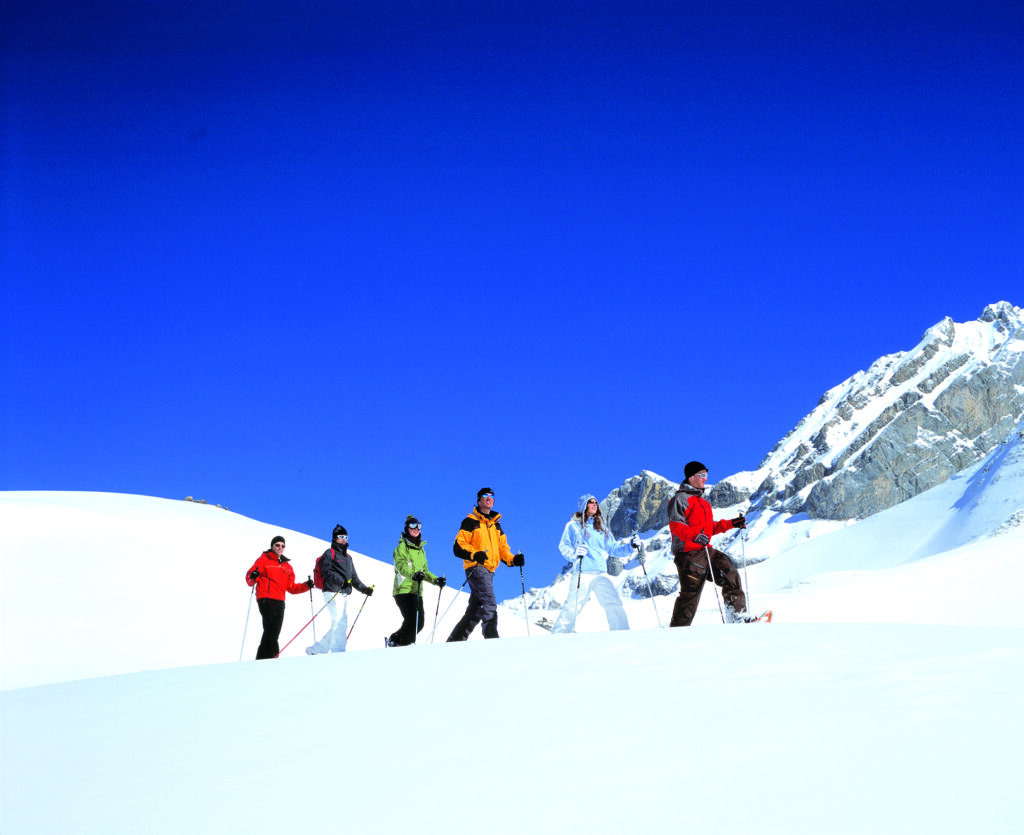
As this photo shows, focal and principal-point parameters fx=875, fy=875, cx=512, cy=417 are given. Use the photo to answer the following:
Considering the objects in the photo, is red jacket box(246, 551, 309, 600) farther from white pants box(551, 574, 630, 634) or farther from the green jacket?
white pants box(551, 574, 630, 634)

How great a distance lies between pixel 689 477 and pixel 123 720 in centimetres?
570

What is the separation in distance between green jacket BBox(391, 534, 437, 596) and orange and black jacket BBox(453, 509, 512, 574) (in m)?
1.17

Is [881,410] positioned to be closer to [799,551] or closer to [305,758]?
[799,551]

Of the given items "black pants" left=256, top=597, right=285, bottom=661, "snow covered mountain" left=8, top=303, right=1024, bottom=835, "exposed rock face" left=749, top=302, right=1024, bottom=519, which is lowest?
"snow covered mountain" left=8, top=303, right=1024, bottom=835

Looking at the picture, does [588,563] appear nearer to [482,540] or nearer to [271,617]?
[482,540]

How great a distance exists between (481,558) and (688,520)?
232 centimetres

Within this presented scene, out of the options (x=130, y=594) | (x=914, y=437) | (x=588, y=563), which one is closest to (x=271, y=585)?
(x=588, y=563)

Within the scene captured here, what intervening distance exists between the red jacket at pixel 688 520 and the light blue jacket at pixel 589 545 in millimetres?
813

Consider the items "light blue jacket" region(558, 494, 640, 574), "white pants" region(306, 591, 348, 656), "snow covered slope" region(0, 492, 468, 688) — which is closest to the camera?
"light blue jacket" region(558, 494, 640, 574)

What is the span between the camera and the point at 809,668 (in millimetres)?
5184

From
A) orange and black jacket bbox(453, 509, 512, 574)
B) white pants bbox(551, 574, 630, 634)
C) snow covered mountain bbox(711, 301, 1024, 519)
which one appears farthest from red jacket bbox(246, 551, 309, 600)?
snow covered mountain bbox(711, 301, 1024, 519)

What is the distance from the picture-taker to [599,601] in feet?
31.6

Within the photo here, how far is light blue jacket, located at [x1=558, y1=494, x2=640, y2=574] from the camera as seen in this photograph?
9.62 m

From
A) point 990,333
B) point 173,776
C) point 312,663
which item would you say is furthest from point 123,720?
point 990,333
